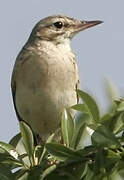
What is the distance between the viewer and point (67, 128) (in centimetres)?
303

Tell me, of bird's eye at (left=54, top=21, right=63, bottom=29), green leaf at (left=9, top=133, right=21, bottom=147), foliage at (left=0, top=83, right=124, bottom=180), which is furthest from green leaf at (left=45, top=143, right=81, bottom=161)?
bird's eye at (left=54, top=21, right=63, bottom=29)

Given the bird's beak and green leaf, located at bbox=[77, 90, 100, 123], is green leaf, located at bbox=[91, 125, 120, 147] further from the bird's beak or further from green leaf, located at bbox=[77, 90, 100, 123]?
the bird's beak

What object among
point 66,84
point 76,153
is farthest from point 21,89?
point 76,153

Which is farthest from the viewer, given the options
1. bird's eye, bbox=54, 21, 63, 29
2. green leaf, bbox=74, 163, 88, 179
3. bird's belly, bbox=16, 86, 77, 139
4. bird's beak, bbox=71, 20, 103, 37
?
bird's eye, bbox=54, 21, 63, 29

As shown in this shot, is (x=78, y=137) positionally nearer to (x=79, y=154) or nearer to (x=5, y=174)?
(x=79, y=154)

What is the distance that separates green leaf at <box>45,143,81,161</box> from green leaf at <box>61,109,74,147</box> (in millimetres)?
176

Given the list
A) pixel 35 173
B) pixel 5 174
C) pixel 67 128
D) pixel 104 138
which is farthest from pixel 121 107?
→ pixel 5 174

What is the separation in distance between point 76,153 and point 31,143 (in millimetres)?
389

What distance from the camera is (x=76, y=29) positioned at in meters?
6.27

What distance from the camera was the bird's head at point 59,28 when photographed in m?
6.26

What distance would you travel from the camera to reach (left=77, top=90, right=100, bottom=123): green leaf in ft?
9.57

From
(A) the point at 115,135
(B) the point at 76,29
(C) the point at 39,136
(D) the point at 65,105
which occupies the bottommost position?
(C) the point at 39,136

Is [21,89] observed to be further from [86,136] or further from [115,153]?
[115,153]

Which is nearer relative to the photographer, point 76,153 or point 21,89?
point 76,153
